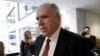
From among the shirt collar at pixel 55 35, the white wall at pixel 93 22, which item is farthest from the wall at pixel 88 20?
the shirt collar at pixel 55 35

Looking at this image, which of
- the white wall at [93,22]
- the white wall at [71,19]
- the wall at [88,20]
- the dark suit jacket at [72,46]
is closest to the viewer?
the dark suit jacket at [72,46]

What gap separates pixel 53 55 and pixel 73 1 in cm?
627

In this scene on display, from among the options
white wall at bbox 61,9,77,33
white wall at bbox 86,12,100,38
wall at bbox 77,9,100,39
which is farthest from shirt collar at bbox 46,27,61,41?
white wall at bbox 86,12,100,38

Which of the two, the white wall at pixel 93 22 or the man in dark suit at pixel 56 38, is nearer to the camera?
the man in dark suit at pixel 56 38

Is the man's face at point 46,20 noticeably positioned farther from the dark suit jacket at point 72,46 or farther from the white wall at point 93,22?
the white wall at point 93,22

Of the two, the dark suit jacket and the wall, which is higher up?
the wall

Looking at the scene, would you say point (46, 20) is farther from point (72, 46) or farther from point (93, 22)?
point (93, 22)

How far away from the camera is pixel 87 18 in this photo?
9.43 metres

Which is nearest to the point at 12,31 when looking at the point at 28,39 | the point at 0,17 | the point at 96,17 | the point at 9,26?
the point at 9,26

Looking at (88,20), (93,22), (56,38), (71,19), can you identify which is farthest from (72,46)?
(93,22)

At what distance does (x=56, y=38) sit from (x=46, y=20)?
0.46 ft

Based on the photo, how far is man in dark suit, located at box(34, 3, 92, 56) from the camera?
→ 101 centimetres

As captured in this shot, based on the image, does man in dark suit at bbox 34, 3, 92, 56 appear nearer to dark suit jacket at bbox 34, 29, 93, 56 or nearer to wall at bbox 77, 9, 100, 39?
dark suit jacket at bbox 34, 29, 93, 56

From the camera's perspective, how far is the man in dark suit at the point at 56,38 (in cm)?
101
